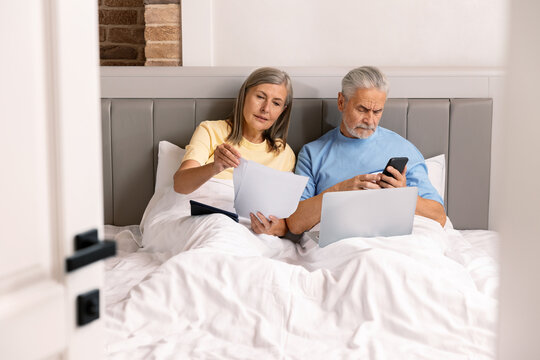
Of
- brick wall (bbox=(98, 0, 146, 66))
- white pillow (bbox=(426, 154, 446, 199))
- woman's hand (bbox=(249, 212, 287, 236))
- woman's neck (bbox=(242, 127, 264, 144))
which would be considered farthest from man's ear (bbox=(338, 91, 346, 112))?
brick wall (bbox=(98, 0, 146, 66))

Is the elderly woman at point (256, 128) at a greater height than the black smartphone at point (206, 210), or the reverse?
the elderly woman at point (256, 128)

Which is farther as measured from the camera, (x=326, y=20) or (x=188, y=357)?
(x=326, y=20)

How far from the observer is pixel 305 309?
1621 mm

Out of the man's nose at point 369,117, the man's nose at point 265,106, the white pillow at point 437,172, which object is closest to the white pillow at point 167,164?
the man's nose at point 265,106

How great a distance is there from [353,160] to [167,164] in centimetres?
83

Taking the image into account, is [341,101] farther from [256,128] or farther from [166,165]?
[166,165]

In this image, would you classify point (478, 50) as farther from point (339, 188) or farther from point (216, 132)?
point (216, 132)

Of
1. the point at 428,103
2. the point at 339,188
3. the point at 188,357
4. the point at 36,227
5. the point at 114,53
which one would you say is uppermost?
the point at 114,53

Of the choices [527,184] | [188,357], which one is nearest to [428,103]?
[188,357]

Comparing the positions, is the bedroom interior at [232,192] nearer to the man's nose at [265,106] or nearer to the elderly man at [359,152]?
the elderly man at [359,152]

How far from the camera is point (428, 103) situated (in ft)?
8.87

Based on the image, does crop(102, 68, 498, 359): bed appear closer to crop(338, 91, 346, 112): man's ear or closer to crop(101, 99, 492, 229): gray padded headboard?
crop(101, 99, 492, 229): gray padded headboard

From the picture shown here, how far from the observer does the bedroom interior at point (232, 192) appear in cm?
70

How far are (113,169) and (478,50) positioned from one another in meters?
1.89
